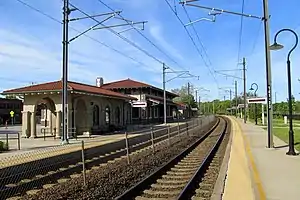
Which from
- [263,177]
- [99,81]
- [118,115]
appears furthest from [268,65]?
[99,81]

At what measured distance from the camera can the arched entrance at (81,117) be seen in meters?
33.8

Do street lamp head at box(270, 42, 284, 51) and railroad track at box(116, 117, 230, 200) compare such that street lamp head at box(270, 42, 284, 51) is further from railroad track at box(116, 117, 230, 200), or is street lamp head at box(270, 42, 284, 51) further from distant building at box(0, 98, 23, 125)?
distant building at box(0, 98, 23, 125)

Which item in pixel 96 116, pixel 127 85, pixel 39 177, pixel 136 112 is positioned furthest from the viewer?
pixel 127 85

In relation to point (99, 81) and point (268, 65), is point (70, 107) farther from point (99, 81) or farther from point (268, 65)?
point (99, 81)

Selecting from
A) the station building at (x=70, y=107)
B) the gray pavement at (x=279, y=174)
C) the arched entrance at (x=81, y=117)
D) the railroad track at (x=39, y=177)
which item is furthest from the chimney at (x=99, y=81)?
the gray pavement at (x=279, y=174)

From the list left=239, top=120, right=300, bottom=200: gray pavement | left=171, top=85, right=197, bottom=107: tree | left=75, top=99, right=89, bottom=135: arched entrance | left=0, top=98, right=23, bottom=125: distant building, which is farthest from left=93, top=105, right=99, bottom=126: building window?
left=171, top=85, right=197, bottom=107: tree

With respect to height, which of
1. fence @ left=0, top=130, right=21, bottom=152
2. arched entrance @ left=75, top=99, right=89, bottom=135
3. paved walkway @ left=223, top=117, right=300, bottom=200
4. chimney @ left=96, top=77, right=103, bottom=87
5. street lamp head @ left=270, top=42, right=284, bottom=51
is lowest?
paved walkway @ left=223, top=117, right=300, bottom=200

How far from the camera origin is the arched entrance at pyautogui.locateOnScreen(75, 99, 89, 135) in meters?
33.8

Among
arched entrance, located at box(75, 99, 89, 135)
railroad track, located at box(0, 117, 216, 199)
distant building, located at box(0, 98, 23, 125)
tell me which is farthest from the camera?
distant building, located at box(0, 98, 23, 125)

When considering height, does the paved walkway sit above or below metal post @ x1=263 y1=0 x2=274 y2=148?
below

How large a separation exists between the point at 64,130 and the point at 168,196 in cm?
1549

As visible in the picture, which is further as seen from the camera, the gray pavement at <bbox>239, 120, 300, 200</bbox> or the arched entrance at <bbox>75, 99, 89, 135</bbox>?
the arched entrance at <bbox>75, 99, 89, 135</bbox>

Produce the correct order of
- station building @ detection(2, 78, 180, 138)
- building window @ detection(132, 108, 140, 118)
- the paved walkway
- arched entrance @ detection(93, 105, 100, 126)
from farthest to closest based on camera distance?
building window @ detection(132, 108, 140, 118)
arched entrance @ detection(93, 105, 100, 126)
station building @ detection(2, 78, 180, 138)
the paved walkway

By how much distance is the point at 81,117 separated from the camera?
116 feet
